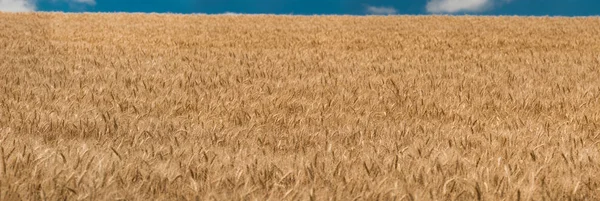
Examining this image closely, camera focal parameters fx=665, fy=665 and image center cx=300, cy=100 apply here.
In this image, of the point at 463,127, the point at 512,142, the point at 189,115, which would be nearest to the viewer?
the point at 512,142

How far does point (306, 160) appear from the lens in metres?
3.00

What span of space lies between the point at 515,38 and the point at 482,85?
1172 centimetres

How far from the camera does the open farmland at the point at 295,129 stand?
2.51 meters

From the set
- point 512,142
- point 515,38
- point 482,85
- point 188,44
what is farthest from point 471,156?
point 515,38

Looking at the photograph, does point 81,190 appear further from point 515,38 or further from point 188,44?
point 515,38

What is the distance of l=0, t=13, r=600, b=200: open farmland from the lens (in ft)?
8.23

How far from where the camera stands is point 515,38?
1805cm

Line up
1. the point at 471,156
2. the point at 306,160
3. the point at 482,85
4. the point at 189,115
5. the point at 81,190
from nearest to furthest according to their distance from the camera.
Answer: the point at 81,190, the point at 306,160, the point at 471,156, the point at 189,115, the point at 482,85

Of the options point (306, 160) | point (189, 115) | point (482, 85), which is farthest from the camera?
point (482, 85)

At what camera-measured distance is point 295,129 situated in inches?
160

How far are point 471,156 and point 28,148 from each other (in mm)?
2140

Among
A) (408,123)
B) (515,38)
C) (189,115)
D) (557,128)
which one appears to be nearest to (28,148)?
(189,115)

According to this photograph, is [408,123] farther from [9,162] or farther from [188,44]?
[188,44]

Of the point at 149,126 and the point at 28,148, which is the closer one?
the point at 28,148
